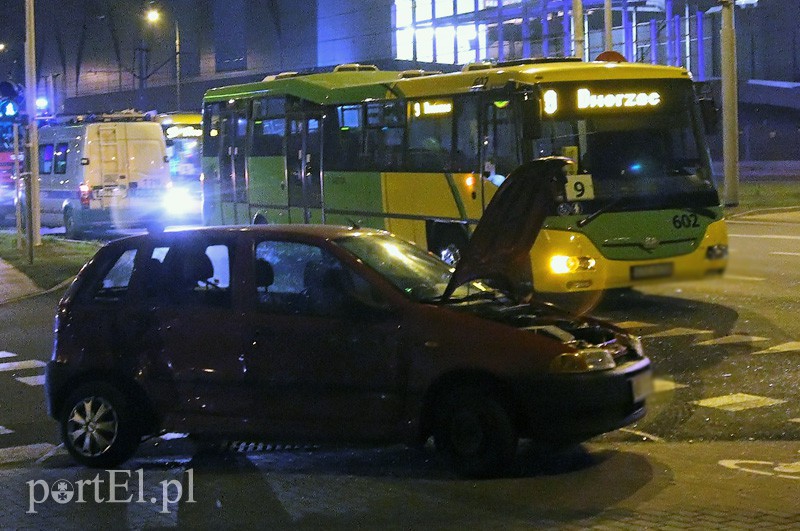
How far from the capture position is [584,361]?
7.51 m

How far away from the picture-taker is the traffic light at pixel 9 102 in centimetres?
2103

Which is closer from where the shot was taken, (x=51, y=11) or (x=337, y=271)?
(x=337, y=271)

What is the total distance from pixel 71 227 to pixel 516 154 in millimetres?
18872

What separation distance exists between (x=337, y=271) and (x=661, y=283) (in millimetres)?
3394

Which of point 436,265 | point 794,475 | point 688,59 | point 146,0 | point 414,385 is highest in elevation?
point 146,0

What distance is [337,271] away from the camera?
26.3ft

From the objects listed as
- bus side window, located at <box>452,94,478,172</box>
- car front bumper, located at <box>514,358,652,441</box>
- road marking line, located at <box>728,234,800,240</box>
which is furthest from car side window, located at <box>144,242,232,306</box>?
road marking line, located at <box>728,234,800,240</box>

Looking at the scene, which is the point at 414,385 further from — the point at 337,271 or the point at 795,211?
the point at 795,211

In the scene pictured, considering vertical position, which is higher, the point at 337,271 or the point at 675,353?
the point at 337,271

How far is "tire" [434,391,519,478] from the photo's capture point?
758 centimetres

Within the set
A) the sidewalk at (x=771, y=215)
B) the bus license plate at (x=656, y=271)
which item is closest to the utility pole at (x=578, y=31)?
the sidewalk at (x=771, y=215)

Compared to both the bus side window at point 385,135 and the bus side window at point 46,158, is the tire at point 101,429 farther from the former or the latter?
the bus side window at point 46,158

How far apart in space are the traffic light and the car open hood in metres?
14.8

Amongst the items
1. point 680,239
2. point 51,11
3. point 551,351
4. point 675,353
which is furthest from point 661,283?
point 51,11
